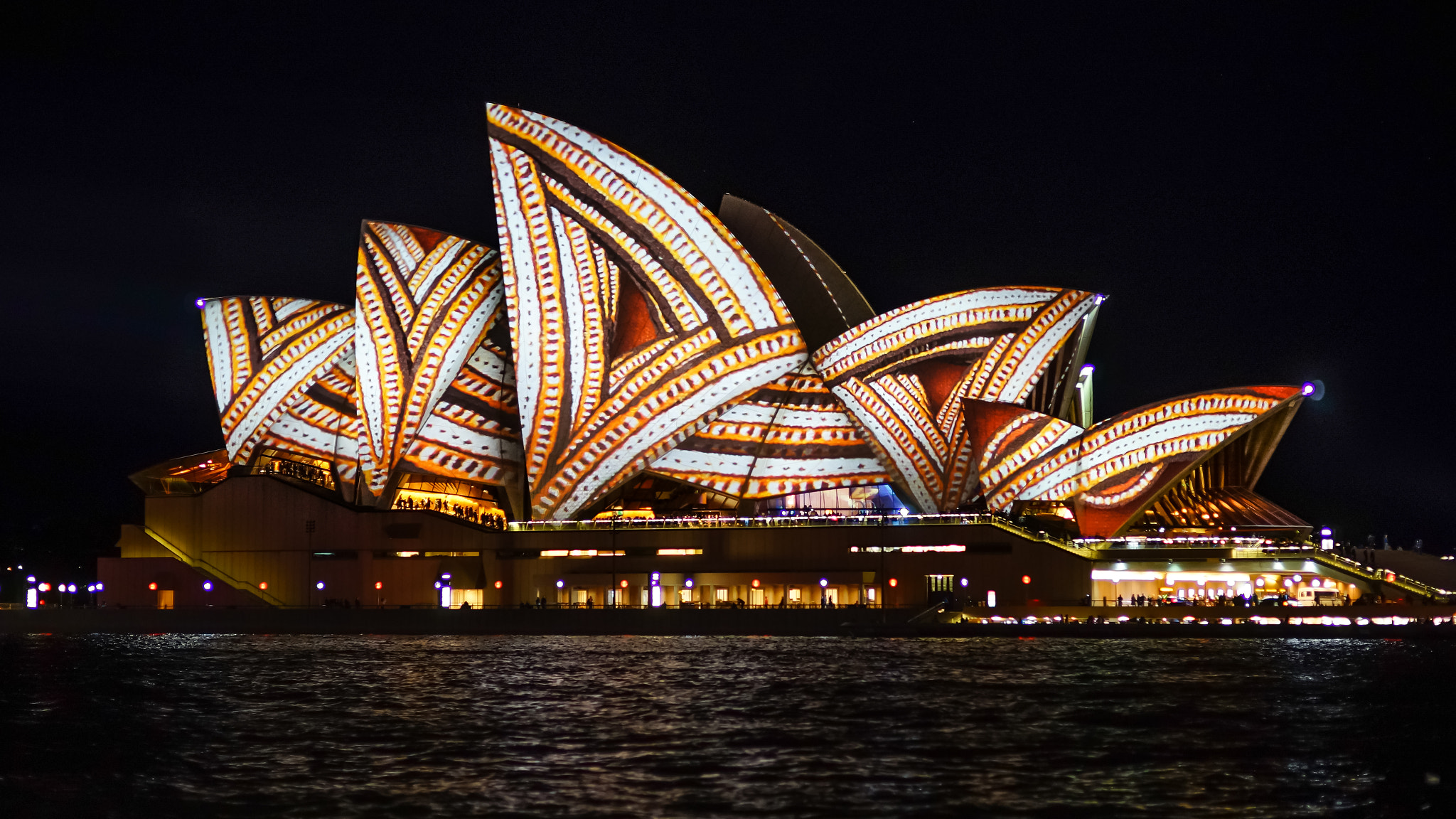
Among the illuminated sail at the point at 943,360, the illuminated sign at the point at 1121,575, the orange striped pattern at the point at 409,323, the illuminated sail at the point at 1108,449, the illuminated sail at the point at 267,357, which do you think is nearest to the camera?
the illuminated sail at the point at 1108,449

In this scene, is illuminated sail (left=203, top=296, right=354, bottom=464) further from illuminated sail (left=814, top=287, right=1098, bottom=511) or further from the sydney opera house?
illuminated sail (left=814, top=287, right=1098, bottom=511)

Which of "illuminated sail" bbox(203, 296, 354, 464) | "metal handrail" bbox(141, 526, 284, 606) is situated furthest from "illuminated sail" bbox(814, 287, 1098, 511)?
"metal handrail" bbox(141, 526, 284, 606)

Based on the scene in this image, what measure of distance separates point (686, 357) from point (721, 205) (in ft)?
29.7

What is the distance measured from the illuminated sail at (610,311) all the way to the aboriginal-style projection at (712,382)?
0.08 meters

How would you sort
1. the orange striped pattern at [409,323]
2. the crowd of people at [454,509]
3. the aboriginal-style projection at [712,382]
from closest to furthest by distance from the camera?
the aboriginal-style projection at [712,382], the orange striped pattern at [409,323], the crowd of people at [454,509]

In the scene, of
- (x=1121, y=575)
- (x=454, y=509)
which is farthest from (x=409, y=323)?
(x=1121, y=575)

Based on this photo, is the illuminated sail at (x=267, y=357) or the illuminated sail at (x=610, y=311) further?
the illuminated sail at (x=267, y=357)

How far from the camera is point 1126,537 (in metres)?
56.4

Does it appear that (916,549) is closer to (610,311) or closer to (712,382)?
(712,382)

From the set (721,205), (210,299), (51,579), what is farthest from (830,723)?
(51,579)

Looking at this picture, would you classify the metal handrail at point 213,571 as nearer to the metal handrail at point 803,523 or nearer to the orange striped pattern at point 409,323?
the orange striped pattern at point 409,323

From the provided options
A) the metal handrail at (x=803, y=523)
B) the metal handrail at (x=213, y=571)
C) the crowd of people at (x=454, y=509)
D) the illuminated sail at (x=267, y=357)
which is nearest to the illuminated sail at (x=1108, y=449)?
the metal handrail at (x=803, y=523)

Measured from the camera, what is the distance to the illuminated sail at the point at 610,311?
58781 mm

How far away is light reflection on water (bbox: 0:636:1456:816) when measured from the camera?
18875 millimetres
